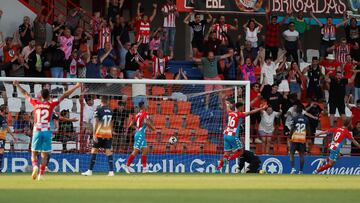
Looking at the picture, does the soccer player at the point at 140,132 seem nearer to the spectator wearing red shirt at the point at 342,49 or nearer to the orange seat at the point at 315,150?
the orange seat at the point at 315,150

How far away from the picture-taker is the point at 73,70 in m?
32.8

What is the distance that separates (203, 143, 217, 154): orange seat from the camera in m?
31.2

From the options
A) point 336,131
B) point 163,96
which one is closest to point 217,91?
point 163,96

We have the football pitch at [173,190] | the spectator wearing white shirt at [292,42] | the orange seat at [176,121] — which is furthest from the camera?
the spectator wearing white shirt at [292,42]

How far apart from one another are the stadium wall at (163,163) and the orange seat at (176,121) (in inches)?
36.0

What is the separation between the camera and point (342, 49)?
1454 inches

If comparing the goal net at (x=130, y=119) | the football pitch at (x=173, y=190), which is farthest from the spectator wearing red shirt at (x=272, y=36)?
the football pitch at (x=173, y=190)

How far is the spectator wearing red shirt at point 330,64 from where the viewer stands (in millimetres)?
36688

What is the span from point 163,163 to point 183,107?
1.75 m

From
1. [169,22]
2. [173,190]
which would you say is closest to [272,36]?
[169,22]

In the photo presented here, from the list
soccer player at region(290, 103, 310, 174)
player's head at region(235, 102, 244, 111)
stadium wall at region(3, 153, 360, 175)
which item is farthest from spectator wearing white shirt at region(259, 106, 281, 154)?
player's head at region(235, 102, 244, 111)

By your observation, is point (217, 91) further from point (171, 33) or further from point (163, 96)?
point (171, 33)

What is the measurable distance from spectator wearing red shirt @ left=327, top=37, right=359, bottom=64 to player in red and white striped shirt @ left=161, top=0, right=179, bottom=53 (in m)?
5.57

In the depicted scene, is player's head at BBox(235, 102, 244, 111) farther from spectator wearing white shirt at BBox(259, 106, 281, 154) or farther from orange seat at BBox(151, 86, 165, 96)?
spectator wearing white shirt at BBox(259, 106, 281, 154)
